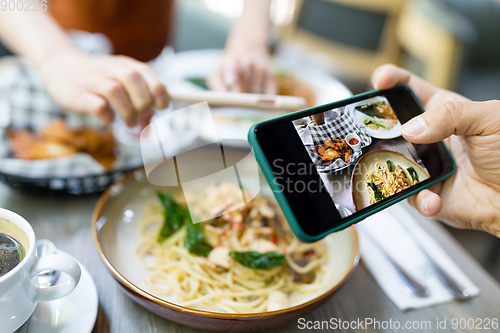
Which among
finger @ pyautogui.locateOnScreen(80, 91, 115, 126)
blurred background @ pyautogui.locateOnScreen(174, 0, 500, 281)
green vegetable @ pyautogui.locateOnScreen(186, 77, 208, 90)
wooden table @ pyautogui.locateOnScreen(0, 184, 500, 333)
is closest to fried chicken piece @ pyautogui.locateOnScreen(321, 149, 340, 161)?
wooden table @ pyautogui.locateOnScreen(0, 184, 500, 333)

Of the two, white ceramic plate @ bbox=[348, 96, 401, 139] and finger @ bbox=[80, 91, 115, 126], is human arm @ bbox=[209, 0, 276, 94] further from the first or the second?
white ceramic plate @ bbox=[348, 96, 401, 139]

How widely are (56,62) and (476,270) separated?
133 centimetres

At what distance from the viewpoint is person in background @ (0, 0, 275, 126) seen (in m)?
0.95

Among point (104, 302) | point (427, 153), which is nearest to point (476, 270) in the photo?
point (427, 153)

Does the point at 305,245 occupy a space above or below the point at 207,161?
below

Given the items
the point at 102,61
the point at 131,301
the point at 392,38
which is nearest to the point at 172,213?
the point at 131,301

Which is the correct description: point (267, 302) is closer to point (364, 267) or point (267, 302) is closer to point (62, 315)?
point (364, 267)

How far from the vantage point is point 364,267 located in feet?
3.22

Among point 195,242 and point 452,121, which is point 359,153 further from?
point 195,242

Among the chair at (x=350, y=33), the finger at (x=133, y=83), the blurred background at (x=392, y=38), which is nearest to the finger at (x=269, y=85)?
the finger at (x=133, y=83)

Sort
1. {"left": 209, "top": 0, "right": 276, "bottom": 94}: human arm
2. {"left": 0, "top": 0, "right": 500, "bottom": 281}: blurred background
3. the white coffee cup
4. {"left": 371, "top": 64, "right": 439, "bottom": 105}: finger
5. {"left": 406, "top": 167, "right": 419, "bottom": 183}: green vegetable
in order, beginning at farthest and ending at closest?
{"left": 0, "top": 0, "right": 500, "bottom": 281}: blurred background
{"left": 209, "top": 0, "right": 276, "bottom": 94}: human arm
{"left": 371, "top": 64, "right": 439, "bottom": 105}: finger
{"left": 406, "top": 167, "right": 419, "bottom": 183}: green vegetable
the white coffee cup

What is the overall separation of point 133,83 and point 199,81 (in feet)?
2.06

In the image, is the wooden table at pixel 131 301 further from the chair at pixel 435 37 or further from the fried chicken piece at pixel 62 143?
the chair at pixel 435 37

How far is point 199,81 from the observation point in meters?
1.54
